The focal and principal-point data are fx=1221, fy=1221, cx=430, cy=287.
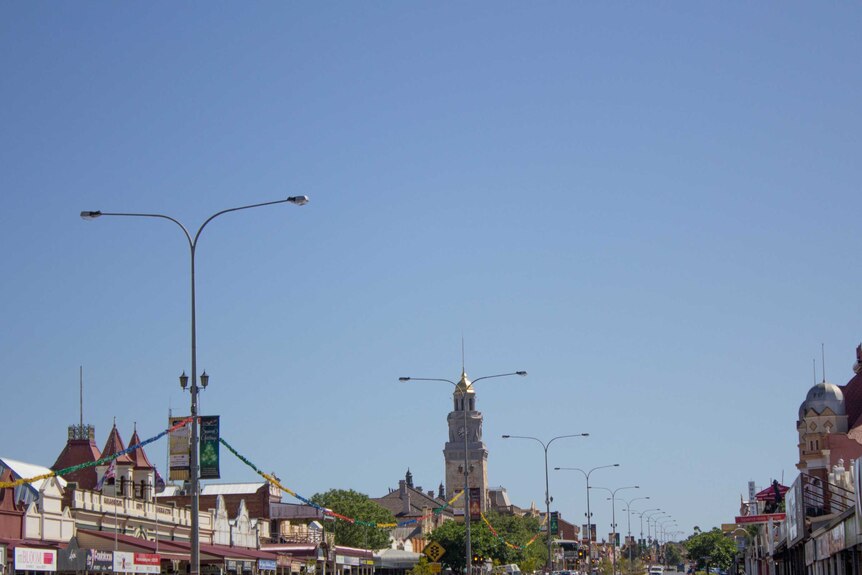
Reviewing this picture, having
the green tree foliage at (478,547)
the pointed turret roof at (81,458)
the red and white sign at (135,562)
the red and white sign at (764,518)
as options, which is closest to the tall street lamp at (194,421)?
the red and white sign at (135,562)

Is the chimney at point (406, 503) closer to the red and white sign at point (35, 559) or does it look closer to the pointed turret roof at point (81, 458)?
the pointed turret roof at point (81, 458)

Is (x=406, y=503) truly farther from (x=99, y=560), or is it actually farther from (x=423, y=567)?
(x=99, y=560)

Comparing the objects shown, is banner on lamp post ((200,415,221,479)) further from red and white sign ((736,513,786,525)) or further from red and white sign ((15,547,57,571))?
red and white sign ((736,513,786,525))

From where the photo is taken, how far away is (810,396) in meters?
104

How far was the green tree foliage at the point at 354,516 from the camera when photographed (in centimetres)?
11600

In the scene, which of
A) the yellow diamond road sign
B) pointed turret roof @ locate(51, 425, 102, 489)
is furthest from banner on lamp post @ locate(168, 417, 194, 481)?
pointed turret roof @ locate(51, 425, 102, 489)

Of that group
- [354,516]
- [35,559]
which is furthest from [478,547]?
[35,559]

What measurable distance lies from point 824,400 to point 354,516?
43.9 metres

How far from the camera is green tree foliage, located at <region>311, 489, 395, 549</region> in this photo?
11600 cm

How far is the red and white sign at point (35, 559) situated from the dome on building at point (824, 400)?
239ft

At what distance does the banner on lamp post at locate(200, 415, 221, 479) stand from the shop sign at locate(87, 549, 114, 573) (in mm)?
7824

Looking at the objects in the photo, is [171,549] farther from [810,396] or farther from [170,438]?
[810,396]

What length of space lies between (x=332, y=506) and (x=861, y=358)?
5065cm

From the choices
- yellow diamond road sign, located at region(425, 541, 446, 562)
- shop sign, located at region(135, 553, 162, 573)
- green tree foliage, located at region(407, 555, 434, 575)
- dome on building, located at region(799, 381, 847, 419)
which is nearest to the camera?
shop sign, located at region(135, 553, 162, 573)
